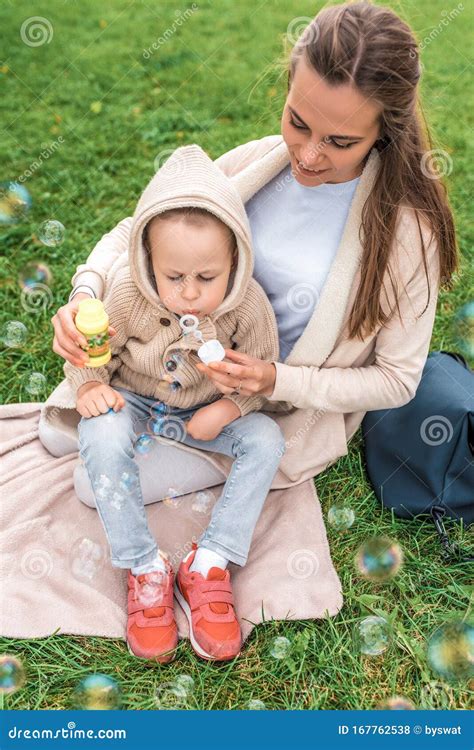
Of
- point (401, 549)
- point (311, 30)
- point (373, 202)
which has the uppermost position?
point (311, 30)

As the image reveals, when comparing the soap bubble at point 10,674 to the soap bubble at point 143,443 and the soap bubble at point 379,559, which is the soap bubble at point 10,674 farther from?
the soap bubble at point 379,559

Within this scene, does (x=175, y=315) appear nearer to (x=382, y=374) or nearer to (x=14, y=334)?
(x=382, y=374)

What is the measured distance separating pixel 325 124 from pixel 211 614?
127 cm

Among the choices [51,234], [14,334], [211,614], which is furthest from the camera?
[51,234]

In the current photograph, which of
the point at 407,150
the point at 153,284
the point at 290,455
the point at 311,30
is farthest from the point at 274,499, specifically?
the point at 311,30

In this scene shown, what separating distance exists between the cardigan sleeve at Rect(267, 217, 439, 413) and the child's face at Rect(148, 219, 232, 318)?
0.35m

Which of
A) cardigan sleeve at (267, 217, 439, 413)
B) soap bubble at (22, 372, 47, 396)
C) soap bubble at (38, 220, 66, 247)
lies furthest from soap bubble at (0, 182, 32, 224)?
cardigan sleeve at (267, 217, 439, 413)

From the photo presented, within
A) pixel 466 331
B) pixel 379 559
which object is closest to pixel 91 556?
pixel 379 559

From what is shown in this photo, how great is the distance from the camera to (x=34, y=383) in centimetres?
284

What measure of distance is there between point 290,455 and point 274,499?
0.52 feet

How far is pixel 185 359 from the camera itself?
86.9 inches

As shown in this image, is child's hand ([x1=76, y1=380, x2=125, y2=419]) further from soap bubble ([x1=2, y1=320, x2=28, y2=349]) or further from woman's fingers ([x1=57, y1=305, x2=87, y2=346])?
soap bubble ([x1=2, y1=320, x2=28, y2=349])

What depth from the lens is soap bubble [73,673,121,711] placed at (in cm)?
201

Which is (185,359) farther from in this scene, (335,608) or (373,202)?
(335,608)
